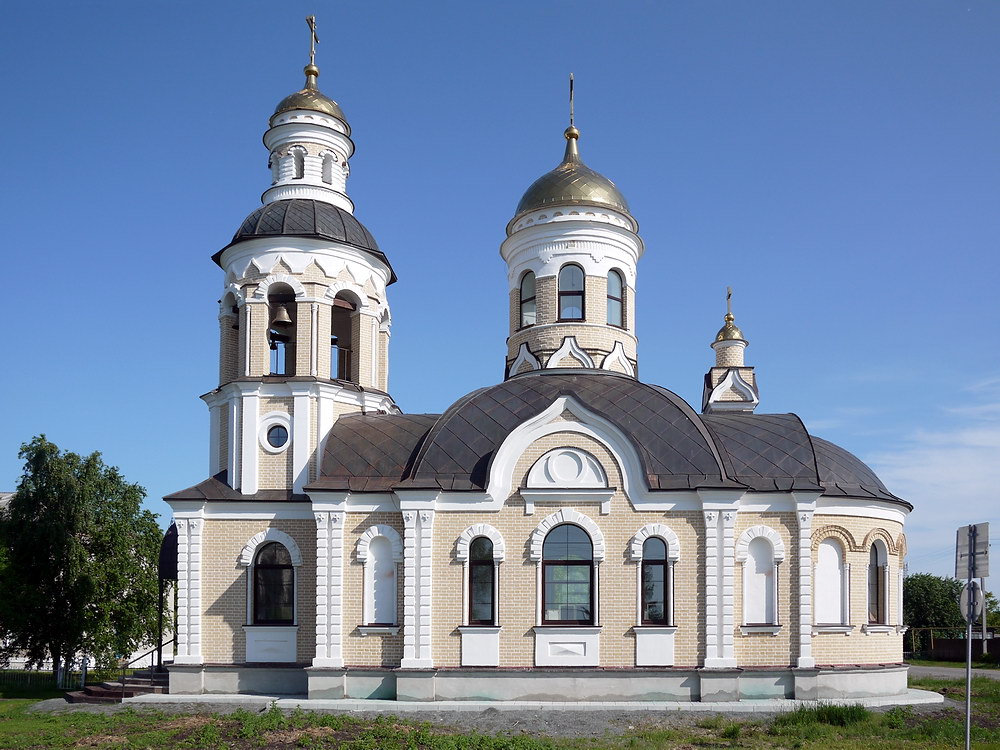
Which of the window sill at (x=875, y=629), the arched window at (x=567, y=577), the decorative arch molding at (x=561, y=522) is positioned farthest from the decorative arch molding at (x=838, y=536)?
the arched window at (x=567, y=577)

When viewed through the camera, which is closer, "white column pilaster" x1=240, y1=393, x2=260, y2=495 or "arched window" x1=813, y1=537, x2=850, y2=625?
"arched window" x1=813, y1=537, x2=850, y2=625

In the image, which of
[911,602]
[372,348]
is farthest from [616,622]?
[911,602]

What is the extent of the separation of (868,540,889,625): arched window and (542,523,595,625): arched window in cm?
605

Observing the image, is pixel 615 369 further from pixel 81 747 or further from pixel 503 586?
pixel 81 747

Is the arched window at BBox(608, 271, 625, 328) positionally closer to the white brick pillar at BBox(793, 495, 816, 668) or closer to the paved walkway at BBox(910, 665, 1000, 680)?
the white brick pillar at BBox(793, 495, 816, 668)

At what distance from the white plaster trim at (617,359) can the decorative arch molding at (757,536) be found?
4967 millimetres

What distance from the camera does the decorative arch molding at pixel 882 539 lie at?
20000 mm

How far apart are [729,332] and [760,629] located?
1438 centimetres

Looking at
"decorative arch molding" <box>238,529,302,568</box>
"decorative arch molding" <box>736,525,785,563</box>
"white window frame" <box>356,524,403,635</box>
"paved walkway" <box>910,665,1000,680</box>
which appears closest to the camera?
"decorative arch molding" <box>736,525,785,563</box>

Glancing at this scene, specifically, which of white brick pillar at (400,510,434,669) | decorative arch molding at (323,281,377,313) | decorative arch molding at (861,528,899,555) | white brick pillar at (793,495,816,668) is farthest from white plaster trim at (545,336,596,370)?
decorative arch molding at (861,528,899,555)

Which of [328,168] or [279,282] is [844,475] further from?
[328,168]

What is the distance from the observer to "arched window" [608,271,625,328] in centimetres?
2289

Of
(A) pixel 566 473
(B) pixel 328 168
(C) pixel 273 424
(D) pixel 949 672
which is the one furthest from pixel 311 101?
(D) pixel 949 672

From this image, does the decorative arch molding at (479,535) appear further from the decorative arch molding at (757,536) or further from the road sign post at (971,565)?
the road sign post at (971,565)
